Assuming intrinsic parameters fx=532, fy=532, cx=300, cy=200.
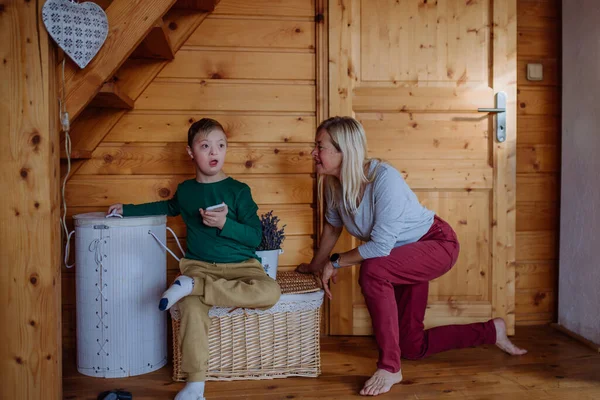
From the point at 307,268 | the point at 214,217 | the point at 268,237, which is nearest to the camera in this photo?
the point at 214,217

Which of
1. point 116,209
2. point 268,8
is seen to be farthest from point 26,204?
point 268,8

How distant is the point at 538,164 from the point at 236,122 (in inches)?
62.7

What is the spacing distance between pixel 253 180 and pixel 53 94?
41.5 inches

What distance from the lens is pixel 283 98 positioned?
255 cm

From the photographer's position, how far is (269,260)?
222 cm

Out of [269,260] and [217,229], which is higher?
[217,229]

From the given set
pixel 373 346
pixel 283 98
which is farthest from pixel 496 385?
pixel 283 98

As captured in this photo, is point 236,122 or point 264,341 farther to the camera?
point 236,122

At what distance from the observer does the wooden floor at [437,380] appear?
75.6 inches

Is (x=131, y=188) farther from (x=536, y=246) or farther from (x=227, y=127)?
(x=536, y=246)

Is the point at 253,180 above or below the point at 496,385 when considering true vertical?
above

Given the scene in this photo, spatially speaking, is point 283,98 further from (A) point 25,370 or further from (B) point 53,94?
(A) point 25,370

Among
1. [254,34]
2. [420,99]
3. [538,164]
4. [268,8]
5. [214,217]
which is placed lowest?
[214,217]

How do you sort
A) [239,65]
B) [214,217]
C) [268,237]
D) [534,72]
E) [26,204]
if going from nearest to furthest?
[26,204], [214,217], [268,237], [239,65], [534,72]
